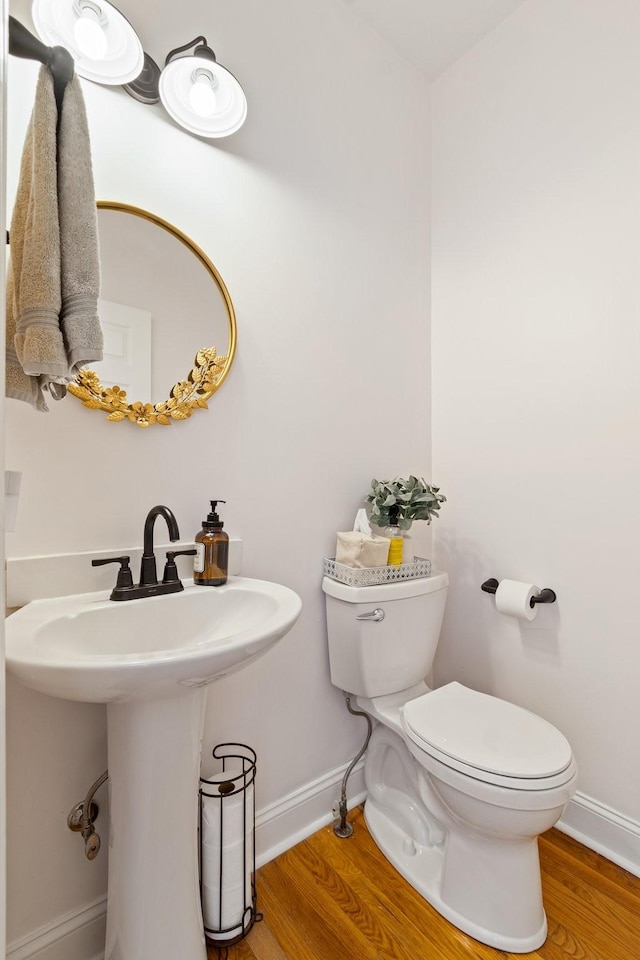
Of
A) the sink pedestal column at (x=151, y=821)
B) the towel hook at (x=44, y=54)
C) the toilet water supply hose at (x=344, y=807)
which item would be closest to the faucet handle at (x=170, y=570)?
the sink pedestal column at (x=151, y=821)

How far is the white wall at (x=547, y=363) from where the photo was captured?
140 centimetres

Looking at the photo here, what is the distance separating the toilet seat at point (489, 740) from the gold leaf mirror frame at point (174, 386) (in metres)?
1.01

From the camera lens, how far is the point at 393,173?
1.78 m

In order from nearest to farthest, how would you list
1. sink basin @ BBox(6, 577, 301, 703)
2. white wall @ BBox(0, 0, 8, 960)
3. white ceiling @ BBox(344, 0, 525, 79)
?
white wall @ BBox(0, 0, 8, 960), sink basin @ BBox(6, 577, 301, 703), white ceiling @ BBox(344, 0, 525, 79)

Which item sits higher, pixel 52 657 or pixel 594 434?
pixel 594 434

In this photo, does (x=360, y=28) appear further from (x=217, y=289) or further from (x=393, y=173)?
(x=217, y=289)

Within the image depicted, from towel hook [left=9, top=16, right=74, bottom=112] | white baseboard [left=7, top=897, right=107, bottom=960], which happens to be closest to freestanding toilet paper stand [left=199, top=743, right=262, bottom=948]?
white baseboard [left=7, top=897, right=107, bottom=960]

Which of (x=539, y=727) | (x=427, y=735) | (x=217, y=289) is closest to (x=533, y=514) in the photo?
(x=539, y=727)

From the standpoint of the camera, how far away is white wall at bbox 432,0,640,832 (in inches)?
55.0

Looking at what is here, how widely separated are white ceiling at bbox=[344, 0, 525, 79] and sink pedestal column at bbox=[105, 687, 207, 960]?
217 cm

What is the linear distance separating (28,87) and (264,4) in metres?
0.83

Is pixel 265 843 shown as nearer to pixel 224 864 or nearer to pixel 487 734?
pixel 224 864

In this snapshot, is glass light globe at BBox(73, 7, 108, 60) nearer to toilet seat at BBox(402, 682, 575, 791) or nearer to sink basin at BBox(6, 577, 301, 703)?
sink basin at BBox(6, 577, 301, 703)

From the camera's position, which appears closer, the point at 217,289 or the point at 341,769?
the point at 217,289
